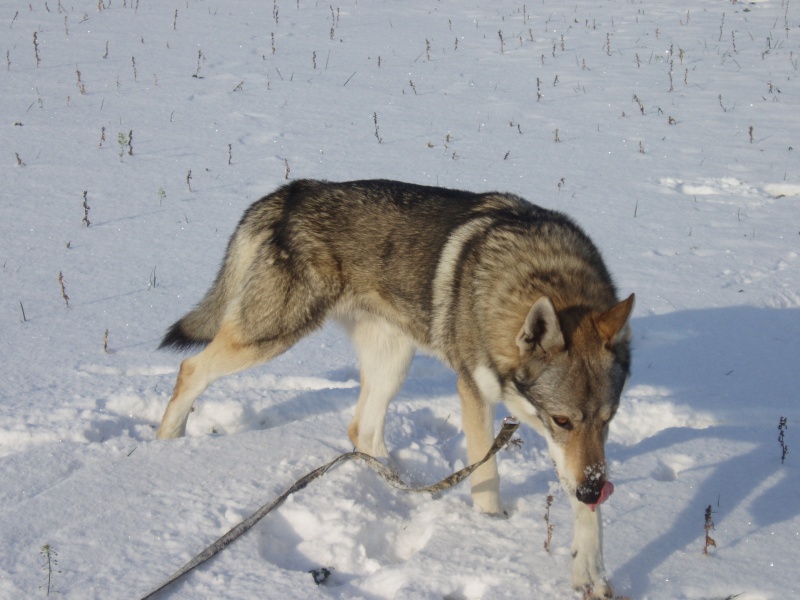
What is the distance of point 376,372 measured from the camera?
4172mm

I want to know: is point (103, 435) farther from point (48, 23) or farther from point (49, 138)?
point (48, 23)


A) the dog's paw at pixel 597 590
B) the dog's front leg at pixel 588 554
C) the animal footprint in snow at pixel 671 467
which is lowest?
the animal footprint in snow at pixel 671 467

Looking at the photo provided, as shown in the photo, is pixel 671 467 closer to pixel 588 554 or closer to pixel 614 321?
pixel 588 554

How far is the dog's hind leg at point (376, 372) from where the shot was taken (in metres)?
4.05

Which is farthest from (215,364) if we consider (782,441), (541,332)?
(782,441)

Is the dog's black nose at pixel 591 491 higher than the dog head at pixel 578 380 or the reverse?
the reverse

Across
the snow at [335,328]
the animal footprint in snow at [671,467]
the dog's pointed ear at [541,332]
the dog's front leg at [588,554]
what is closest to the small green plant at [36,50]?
the snow at [335,328]

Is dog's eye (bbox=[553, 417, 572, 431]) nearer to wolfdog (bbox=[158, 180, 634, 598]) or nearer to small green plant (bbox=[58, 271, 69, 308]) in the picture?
wolfdog (bbox=[158, 180, 634, 598])

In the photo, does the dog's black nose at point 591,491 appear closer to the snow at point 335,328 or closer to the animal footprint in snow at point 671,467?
the snow at point 335,328

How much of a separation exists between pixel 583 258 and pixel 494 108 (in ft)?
20.6

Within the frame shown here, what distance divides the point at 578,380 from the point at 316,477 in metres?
1.28

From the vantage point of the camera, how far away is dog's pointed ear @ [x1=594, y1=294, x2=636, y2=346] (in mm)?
2934

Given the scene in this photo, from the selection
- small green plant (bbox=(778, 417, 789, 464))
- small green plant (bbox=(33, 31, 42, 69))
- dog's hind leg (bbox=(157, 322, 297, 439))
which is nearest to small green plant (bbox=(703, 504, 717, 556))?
small green plant (bbox=(778, 417, 789, 464))

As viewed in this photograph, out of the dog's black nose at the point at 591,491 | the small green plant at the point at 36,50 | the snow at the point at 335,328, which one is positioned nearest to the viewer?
the dog's black nose at the point at 591,491
